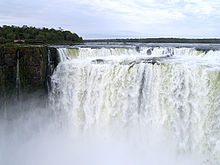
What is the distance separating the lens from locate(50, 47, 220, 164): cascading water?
29.7 ft

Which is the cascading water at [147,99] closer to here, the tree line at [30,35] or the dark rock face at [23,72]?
the dark rock face at [23,72]

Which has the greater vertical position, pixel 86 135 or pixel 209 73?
pixel 209 73

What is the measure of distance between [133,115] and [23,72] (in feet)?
20.6

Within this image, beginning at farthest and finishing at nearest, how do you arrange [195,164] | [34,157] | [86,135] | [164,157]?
[86,135], [34,157], [164,157], [195,164]

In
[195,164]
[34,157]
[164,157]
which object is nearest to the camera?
[195,164]

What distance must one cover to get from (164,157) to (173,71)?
3.96 meters

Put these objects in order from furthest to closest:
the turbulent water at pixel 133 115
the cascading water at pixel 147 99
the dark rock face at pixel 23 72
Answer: the dark rock face at pixel 23 72 < the turbulent water at pixel 133 115 < the cascading water at pixel 147 99

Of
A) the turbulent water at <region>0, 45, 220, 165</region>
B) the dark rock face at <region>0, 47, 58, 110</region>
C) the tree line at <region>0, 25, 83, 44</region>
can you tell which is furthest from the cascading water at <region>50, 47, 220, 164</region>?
the tree line at <region>0, 25, 83, 44</region>

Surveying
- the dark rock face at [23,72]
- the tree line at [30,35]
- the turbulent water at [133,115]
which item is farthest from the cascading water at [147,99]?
the tree line at [30,35]

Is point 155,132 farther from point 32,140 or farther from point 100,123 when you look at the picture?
point 32,140

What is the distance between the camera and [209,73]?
913 centimetres

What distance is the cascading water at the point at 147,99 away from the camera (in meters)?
9.05

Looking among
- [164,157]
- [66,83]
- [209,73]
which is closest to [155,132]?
[164,157]

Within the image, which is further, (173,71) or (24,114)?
(24,114)
